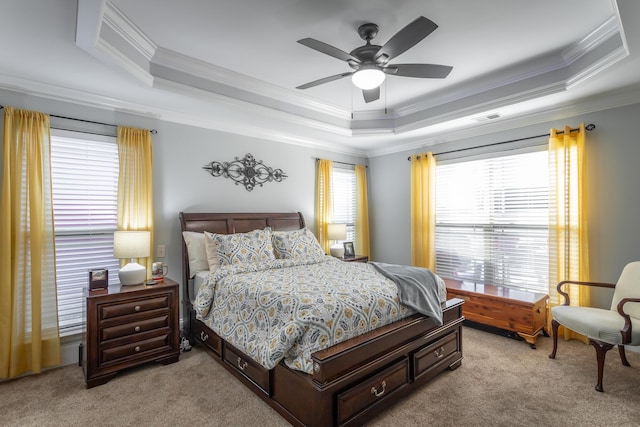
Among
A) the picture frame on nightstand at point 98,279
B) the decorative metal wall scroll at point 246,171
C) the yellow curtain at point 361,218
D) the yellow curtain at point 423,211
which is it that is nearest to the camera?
the picture frame on nightstand at point 98,279

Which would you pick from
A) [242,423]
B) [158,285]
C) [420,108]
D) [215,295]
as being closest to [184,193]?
[158,285]

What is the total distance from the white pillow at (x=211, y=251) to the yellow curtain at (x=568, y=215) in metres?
3.77

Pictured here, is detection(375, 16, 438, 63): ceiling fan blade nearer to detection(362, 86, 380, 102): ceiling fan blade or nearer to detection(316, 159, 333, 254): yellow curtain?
detection(362, 86, 380, 102): ceiling fan blade

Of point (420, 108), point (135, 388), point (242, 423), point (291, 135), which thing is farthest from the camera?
point (291, 135)

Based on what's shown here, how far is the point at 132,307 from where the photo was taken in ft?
9.13

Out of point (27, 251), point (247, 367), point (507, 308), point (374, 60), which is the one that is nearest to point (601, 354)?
point (507, 308)

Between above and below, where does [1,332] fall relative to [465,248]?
below

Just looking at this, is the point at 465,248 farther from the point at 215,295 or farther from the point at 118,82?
the point at 118,82

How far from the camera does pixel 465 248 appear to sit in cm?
452

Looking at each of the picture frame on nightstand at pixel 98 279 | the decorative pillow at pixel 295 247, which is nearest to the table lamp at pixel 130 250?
the picture frame on nightstand at pixel 98 279

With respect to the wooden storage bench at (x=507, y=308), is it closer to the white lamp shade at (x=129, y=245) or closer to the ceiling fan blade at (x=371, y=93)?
the ceiling fan blade at (x=371, y=93)

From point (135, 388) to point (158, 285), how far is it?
2.78ft

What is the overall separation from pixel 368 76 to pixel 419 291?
1768mm

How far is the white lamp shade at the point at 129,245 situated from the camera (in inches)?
114
